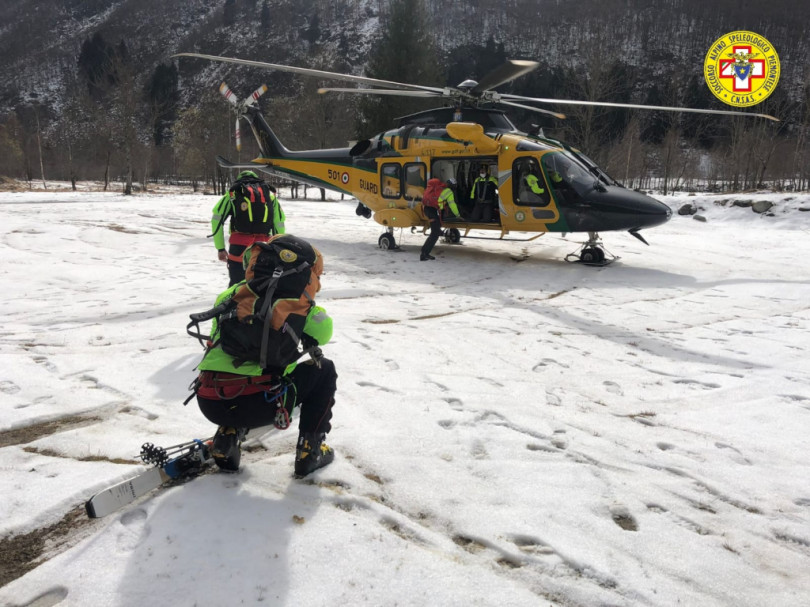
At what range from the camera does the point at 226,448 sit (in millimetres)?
2869

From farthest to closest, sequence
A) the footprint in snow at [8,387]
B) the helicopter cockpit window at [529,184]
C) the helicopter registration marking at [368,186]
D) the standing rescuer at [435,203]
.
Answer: the helicopter registration marking at [368,186] < the standing rescuer at [435,203] < the helicopter cockpit window at [529,184] < the footprint in snow at [8,387]

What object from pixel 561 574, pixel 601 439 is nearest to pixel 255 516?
pixel 561 574

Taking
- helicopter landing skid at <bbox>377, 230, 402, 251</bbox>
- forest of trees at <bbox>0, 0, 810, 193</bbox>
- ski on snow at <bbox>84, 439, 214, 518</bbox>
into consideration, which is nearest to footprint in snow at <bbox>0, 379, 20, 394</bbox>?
ski on snow at <bbox>84, 439, 214, 518</bbox>

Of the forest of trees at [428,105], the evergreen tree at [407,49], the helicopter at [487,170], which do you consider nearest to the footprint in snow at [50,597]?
the helicopter at [487,170]

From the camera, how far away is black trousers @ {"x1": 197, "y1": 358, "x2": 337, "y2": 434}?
2707 millimetres

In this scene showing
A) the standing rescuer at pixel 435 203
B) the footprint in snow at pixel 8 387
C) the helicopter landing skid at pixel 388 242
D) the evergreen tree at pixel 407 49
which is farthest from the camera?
the evergreen tree at pixel 407 49

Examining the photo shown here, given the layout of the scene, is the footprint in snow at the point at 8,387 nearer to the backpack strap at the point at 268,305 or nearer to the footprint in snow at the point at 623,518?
the backpack strap at the point at 268,305

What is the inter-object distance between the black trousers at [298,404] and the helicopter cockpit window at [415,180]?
30.1 ft

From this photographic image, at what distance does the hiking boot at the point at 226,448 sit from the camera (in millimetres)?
2865

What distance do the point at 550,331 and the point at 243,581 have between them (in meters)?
4.72

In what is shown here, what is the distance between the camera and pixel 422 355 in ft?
16.9

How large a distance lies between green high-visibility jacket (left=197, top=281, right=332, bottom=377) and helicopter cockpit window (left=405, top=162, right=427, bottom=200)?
361 inches

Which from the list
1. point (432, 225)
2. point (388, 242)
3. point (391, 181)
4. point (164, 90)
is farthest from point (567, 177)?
point (164, 90)

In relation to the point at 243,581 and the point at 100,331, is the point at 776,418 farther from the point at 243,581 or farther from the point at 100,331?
the point at 100,331
